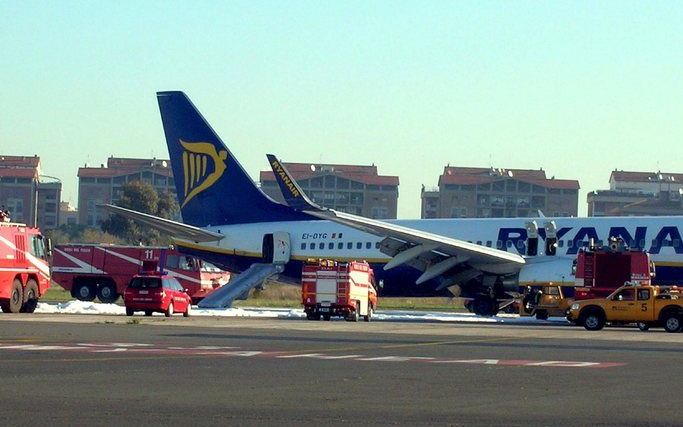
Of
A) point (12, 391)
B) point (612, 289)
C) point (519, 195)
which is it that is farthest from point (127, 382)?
point (519, 195)

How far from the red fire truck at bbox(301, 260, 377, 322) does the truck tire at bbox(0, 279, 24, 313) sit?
29.6ft

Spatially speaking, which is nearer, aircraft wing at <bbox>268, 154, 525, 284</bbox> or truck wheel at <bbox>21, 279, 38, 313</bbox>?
truck wheel at <bbox>21, 279, 38, 313</bbox>

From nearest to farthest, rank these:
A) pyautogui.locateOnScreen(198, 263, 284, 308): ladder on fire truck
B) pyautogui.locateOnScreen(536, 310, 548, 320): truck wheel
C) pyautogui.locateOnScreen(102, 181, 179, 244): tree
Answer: pyautogui.locateOnScreen(536, 310, 548, 320): truck wheel, pyautogui.locateOnScreen(198, 263, 284, 308): ladder on fire truck, pyautogui.locateOnScreen(102, 181, 179, 244): tree

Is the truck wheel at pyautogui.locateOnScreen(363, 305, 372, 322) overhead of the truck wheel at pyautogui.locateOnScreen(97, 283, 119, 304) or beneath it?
beneath

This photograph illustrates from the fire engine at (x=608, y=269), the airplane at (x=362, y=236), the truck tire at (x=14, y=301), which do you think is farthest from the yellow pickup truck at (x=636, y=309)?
the truck tire at (x=14, y=301)

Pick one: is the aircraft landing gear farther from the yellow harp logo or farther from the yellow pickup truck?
the yellow harp logo

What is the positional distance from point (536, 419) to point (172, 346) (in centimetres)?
1192

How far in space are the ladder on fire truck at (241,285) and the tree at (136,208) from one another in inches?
2761

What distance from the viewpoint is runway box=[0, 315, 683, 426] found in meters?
13.4

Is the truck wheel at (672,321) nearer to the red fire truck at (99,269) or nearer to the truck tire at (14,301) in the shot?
the truck tire at (14,301)

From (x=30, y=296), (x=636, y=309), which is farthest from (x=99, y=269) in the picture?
(x=636, y=309)

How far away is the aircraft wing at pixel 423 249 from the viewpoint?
44.6 m

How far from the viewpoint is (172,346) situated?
943 inches

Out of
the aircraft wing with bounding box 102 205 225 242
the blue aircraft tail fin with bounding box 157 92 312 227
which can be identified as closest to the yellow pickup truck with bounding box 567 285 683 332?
the aircraft wing with bounding box 102 205 225 242
